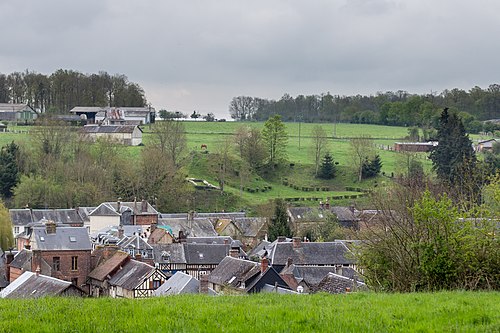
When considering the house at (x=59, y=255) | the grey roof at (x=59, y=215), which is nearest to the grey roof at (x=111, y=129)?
the grey roof at (x=59, y=215)

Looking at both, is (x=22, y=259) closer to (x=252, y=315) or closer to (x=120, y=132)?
(x=252, y=315)

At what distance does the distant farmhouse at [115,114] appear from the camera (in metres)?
117

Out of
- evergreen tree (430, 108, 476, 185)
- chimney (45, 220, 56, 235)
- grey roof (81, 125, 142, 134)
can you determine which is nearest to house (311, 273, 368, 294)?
chimney (45, 220, 56, 235)

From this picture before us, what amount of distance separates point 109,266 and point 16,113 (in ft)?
273

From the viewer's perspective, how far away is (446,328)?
1002 cm

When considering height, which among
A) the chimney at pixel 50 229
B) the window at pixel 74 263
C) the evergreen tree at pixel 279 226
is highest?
the chimney at pixel 50 229

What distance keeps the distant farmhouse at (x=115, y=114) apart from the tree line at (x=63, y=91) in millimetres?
6083

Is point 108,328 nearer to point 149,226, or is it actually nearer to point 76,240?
point 76,240

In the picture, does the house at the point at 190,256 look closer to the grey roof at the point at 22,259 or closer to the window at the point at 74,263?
the window at the point at 74,263

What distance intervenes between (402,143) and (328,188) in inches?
768

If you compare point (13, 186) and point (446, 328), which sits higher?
point (446, 328)

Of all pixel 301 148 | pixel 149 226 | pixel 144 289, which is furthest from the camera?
Answer: pixel 301 148

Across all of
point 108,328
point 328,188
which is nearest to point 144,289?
point 108,328

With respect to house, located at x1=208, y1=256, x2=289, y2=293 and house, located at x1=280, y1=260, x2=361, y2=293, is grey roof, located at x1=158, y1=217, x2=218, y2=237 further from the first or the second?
house, located at x1=208, y1=256, x2=289, y2=293
